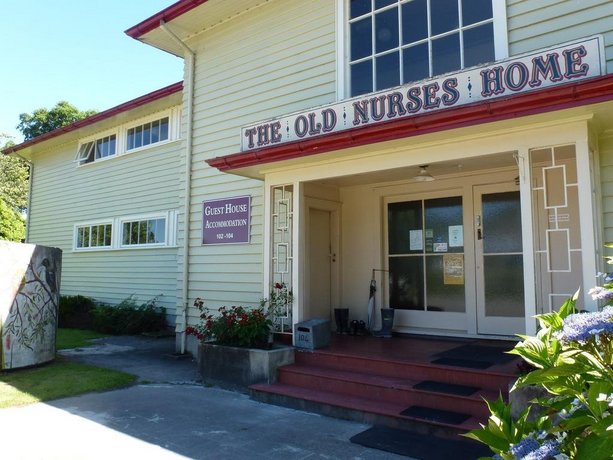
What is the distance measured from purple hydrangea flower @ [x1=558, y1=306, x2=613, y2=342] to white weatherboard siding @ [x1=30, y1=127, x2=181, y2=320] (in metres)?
10.8

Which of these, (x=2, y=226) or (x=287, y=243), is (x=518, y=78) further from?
(x=2, y=226)

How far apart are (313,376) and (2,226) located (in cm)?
2155

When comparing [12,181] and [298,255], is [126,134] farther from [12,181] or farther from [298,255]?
[12,181]

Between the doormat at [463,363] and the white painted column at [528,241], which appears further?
the doormat at [463,363]

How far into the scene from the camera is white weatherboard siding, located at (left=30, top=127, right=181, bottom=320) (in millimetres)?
12289

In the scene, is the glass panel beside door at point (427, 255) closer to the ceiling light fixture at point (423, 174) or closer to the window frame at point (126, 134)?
the ceiling light fixture at point (423, 174)

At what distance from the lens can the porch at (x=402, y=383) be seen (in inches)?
189

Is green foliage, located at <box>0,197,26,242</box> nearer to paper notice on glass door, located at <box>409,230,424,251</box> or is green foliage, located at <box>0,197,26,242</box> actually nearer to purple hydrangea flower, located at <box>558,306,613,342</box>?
paper notice on glass door, located at <box>409,230,424,251</box>

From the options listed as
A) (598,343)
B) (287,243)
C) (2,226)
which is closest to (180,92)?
(287,243)

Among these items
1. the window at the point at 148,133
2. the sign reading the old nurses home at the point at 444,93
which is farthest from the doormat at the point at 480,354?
the window at the point at 148,133

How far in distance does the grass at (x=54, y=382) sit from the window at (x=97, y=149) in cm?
801

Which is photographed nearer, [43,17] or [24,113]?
[43,17]

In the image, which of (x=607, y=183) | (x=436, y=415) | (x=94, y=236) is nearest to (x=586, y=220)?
(x=607, y=183)

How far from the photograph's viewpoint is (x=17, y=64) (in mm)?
18266
